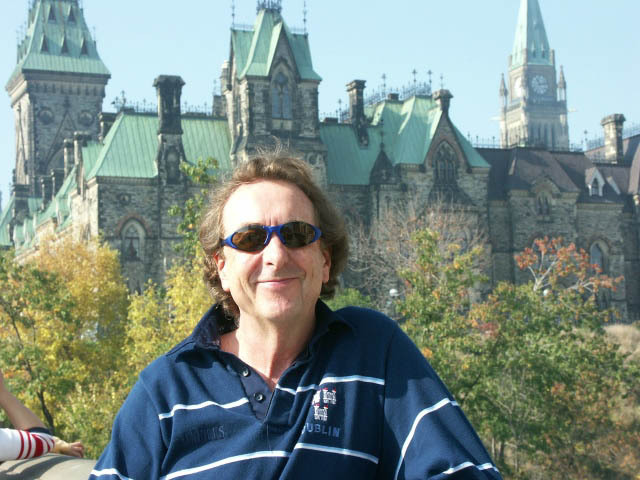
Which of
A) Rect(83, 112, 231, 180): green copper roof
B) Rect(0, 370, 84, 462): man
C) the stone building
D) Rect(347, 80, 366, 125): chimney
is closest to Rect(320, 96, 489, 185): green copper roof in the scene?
the stone building

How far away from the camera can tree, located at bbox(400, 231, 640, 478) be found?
25688mm

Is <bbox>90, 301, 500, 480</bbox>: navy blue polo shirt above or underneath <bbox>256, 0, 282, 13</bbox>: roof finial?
underneath

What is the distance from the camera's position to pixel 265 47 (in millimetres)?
51781

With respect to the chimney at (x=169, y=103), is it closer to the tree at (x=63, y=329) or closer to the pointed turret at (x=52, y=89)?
the tree at (x=63, y=329)

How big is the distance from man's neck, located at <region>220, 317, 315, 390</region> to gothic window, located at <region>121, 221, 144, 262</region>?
147ft

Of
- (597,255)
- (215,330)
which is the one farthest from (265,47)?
(215,330)

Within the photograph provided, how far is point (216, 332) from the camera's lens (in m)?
4.21

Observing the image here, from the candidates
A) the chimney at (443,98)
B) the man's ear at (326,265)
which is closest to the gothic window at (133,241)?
the chimney at (443,98)

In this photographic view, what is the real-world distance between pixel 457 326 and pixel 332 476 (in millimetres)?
23052

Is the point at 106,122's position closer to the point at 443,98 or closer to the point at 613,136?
the point at 443,98

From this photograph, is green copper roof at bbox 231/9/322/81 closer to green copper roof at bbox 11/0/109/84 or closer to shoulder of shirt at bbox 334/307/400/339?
green copper roof at bbox 11/0/109/84

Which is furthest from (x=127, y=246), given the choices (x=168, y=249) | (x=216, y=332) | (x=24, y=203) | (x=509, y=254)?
(x=216, y=332)

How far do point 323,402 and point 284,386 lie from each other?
7.6 inches

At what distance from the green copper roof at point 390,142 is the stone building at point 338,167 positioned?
77 mm
